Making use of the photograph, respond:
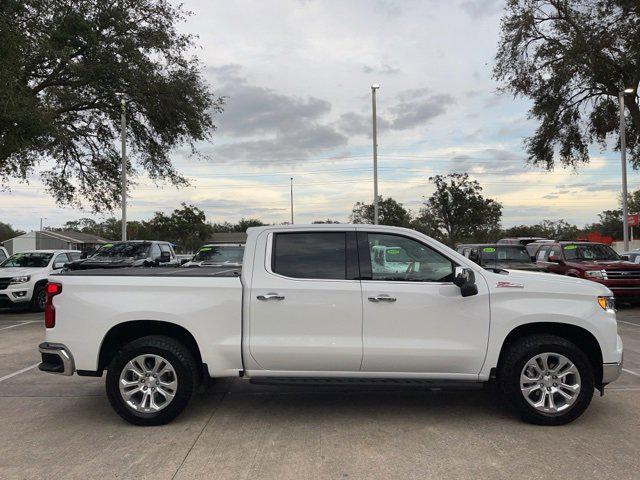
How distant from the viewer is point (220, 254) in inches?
567

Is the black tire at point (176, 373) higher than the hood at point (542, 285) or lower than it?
lower

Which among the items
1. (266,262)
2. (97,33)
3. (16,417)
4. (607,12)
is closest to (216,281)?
(266,262)

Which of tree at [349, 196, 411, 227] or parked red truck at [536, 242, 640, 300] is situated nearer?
parked red truck at [536, 242, 640, 300]

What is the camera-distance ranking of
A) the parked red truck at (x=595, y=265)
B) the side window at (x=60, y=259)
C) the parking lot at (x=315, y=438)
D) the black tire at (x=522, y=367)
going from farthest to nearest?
the side window at (x=60, y=259)
the parked red truck at (x=595, y=265)
the black tire at (x=522, y=367)
the parking lot at (x=315, y=438)

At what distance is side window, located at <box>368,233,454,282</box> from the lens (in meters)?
5.06

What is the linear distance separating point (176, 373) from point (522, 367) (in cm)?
312

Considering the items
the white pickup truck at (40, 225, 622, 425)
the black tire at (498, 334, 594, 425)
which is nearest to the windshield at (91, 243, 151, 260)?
the white pickup truck at (40, 225, 622, 425)

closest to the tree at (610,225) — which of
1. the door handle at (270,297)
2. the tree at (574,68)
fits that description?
the tree at (574,68)

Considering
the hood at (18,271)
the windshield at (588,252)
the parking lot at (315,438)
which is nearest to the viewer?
the parking lot at (315,438)

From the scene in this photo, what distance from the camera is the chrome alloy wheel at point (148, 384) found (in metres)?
4.97

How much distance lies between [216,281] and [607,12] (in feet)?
72.3

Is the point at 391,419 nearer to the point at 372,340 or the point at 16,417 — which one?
the point at 372,340

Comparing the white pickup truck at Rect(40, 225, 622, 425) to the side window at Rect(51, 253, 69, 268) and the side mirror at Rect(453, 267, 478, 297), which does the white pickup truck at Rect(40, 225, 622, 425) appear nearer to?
the side mirror at Rect(453, 267, 478, 297)

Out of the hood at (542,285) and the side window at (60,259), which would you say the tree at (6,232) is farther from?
the hood at (542,285)
